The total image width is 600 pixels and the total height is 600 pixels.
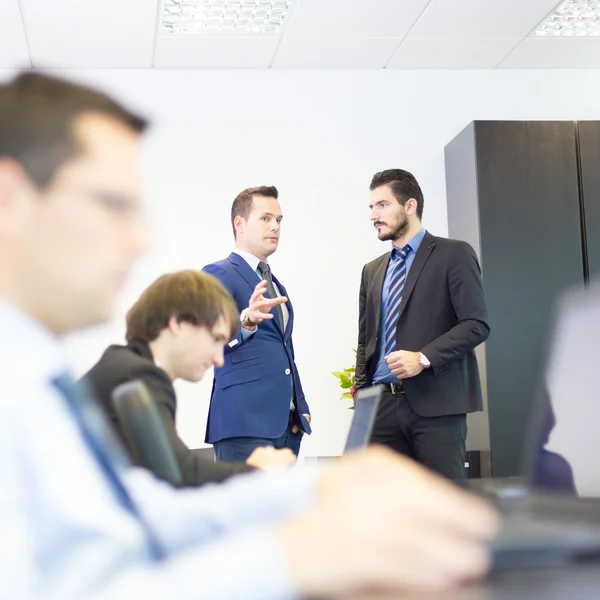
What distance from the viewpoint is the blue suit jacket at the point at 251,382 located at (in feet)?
9.30

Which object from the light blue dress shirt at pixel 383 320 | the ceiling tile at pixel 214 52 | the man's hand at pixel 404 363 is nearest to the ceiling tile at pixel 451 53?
the ceiling tile at pixel 214 52

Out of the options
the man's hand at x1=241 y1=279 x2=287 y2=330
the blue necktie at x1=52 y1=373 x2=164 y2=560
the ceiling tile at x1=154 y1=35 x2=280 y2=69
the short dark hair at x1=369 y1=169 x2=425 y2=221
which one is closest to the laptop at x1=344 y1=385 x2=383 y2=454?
the blue necktie at x1=52 y1=373 x2=164 y2=560

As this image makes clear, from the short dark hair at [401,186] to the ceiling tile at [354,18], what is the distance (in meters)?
0.97

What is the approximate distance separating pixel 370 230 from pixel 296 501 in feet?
12.5

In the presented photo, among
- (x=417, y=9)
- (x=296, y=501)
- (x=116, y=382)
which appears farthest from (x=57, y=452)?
(x=417, y=9)

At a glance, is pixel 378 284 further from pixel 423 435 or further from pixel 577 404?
pixel 577 404

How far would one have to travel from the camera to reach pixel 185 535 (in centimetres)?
86

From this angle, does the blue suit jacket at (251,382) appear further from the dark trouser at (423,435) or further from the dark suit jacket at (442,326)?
the dark suit jacket at (442,326)

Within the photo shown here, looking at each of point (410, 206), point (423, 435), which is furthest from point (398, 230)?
point (423, 435)

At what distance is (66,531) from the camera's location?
0.46 metres

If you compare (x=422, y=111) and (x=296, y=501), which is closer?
(x=296, y=501)

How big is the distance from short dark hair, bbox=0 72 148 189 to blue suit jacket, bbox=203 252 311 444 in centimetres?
225

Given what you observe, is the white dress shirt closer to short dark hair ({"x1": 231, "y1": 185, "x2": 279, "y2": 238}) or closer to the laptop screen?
the laptop screen

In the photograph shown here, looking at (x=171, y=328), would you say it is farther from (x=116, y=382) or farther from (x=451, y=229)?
(x=451, y=229)
